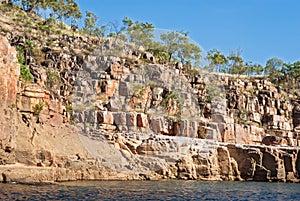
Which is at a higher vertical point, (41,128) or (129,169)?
(41,128)

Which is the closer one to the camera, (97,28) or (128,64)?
(128,64)

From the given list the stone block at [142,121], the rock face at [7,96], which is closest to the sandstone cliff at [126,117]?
the rock face at [7,96]

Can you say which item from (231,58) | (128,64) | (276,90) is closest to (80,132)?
(128,64)

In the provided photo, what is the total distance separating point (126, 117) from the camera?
6769 cm

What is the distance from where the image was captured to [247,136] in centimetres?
8519

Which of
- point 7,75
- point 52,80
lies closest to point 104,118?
point 52,80

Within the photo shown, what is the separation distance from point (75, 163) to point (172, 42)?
68385mm

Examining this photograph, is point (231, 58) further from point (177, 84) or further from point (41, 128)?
point (41, 128)

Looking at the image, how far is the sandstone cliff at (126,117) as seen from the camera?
149 feet

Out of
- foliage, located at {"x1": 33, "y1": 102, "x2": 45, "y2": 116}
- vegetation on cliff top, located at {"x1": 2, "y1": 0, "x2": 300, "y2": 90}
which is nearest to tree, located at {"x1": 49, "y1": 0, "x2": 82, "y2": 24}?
vegetation on cliff top, located at {"x1": 2, "y1": 0, "x2": 300, "y2": 90}

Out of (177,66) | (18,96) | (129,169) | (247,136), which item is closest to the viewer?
(18,96)

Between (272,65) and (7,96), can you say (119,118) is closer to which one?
(7,96)

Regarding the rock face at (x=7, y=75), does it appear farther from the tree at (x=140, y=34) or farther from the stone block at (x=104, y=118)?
the tree at (x=140, y=34)

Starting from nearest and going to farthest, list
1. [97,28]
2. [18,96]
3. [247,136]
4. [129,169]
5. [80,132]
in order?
[18,96], [129,169], [80,132], [247,136], [97,28]
